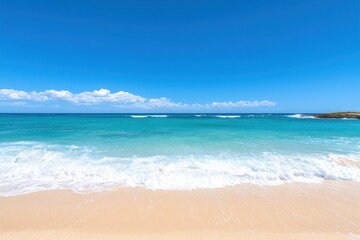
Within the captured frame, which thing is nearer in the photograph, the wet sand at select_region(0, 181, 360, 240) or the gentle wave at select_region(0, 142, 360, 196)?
the wet sand at select_region(0, 181, 360, 240)

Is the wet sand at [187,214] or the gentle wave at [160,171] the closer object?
the wet sand at [187,214]

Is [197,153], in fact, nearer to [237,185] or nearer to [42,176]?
[237,185]

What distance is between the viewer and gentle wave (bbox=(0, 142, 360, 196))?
19.6 ft

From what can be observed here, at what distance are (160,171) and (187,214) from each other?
301cm

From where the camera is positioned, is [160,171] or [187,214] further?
[160,171]

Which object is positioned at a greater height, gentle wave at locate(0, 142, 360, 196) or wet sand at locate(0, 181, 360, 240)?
gentle wave at locate(0, 142, 360, 196)

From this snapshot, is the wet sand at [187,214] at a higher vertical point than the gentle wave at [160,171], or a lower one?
lower

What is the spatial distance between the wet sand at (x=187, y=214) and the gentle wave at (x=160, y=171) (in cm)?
63

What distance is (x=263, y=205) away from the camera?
15.3ft

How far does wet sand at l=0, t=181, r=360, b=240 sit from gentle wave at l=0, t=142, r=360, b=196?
629 mm

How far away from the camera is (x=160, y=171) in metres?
7.12

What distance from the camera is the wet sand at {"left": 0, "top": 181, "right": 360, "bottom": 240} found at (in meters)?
3.62

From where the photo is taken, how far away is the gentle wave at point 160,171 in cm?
598

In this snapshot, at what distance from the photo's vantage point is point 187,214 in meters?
4.26
